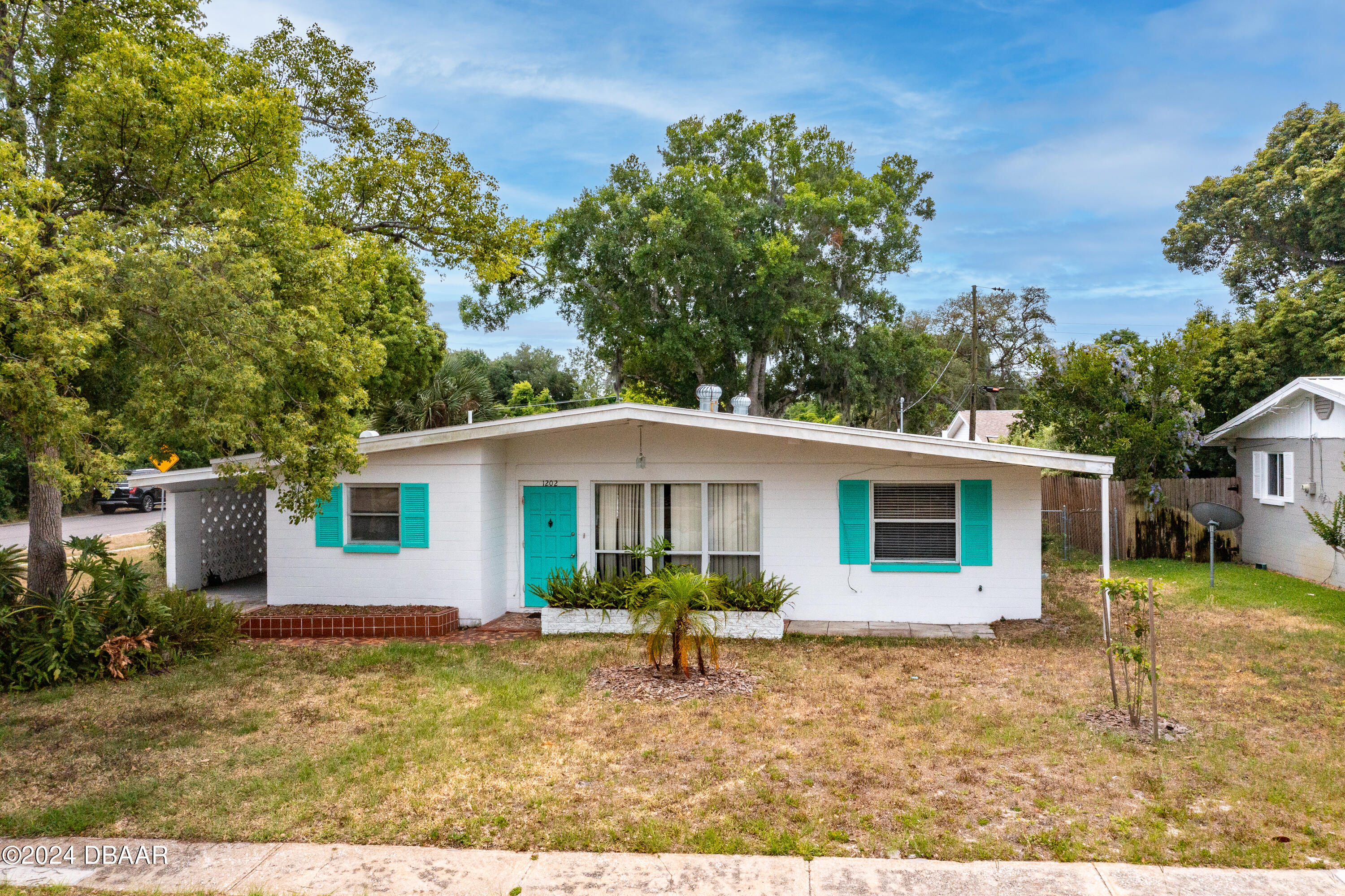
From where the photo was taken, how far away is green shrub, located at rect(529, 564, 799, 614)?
1040cm

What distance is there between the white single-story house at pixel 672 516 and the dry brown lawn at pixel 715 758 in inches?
66.5

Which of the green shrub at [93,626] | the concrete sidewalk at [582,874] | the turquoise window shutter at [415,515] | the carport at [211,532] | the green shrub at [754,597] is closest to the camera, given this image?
the concrete sidewalk at [582,874]

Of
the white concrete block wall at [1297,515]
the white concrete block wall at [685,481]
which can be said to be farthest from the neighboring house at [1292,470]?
the white concrete block wall at [685,481]

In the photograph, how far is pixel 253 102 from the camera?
889 centimetres

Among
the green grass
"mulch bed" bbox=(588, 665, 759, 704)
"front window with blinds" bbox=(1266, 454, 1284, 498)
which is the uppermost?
"front window with blinds" bbox=(1266, 454, 1284, 498)

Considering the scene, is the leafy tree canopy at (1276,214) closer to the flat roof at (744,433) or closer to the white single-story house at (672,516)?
the flat roof at (744,433)

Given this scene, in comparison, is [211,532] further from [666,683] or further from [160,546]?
[666,683]

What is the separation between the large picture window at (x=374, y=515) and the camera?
11.5 m

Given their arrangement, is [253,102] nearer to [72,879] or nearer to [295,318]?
[295,318]

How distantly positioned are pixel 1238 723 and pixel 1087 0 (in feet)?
33.4

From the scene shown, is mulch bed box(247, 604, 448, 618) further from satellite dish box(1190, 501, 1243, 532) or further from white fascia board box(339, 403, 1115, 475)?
satellite dish box(1190, 501, 1243, 532)

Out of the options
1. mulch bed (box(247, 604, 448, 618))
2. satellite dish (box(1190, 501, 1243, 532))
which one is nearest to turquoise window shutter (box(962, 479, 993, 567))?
satellite dish (box(1190, 501, 1243, 532))

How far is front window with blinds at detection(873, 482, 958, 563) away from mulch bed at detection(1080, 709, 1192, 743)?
3841 mm

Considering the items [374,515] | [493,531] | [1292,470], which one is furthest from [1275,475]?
[374,515]
